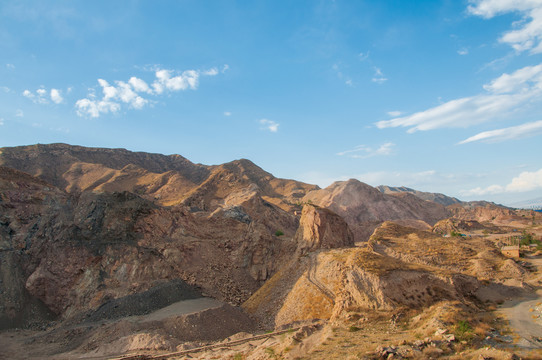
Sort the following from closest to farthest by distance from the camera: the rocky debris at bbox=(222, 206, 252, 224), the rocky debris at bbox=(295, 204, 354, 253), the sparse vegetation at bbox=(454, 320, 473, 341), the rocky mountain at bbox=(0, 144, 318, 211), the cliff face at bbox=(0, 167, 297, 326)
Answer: the sparse vegetation at bbox=(454, 320, 473, 341), the cliff face at bbox=(0, 167, 297, 326), the rocky debris at bbox=(295, 204, 354, 253), the rocky debris at bbox=(222, 206, 252, 224), the rocky mountain at bbox=(0, 144, 318, 211)

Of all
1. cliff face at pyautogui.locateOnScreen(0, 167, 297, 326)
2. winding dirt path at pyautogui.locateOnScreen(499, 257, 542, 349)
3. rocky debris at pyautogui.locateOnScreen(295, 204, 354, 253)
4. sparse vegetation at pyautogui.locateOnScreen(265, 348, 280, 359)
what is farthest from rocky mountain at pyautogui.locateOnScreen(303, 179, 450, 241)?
sparse vegetation at pyautogui.locateOnScreen(265, 348, 280, 359)

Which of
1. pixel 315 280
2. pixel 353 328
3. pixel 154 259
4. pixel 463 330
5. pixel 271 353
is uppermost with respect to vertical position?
pixel 154 259

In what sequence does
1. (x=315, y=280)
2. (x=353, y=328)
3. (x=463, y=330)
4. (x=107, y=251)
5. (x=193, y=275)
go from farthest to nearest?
(x=107, y=251)
(x=193, y=275)
(x=315, y=280)
(x=353, y=328)
(x=463, y=330)

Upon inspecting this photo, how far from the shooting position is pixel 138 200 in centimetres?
3097

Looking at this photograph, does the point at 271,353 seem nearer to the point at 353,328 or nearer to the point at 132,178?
the point at 353,328

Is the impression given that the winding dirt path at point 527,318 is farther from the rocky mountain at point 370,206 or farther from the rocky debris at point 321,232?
the rocky mountain at point 370,206

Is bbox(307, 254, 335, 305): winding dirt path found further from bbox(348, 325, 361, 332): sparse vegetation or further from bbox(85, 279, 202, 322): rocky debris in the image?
bbox(85, 279, 202, 322): rocky debris

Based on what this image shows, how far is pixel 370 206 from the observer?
242 feet

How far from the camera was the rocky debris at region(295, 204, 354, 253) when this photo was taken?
26.9 meters

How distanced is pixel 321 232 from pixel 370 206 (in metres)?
49.7

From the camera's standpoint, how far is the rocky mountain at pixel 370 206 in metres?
71.5

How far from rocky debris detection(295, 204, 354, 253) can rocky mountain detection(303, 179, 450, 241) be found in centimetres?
4103

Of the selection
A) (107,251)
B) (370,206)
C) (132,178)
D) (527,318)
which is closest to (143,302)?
(107,251)

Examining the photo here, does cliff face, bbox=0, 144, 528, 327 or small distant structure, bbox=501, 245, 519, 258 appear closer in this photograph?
cliff face, bbox=0, 144, 528, 327
